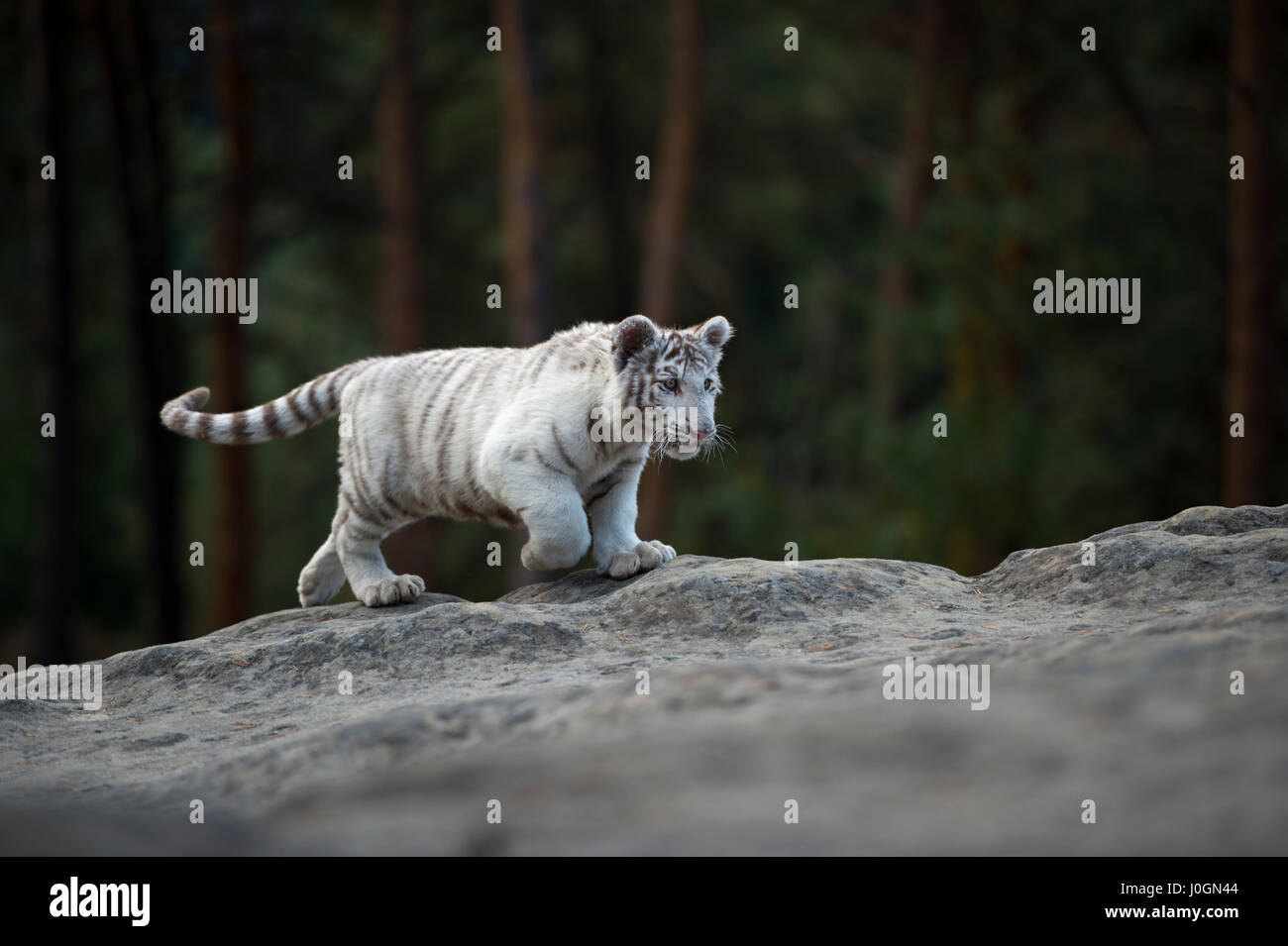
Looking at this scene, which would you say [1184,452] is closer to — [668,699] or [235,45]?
[235,45]

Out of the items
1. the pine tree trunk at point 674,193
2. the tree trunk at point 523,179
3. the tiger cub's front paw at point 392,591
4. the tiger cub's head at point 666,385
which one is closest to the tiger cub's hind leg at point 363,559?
the tiger cub's front paw at point 392,591

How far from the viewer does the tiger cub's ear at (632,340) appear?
5234 millimetres

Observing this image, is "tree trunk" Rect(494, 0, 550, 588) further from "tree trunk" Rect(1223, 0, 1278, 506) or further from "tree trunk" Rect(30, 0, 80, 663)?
"tree trunk" Rect(1223, 0, 1278, 506)

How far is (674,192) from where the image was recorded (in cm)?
1557

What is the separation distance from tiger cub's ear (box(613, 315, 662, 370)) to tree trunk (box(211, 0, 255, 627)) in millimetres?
8328

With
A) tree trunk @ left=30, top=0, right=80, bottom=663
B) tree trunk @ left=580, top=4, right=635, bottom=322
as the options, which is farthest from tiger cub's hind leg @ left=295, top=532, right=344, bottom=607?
tree trunk @ left=580, top=4, right=635, bottom=322

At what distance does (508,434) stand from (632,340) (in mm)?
629

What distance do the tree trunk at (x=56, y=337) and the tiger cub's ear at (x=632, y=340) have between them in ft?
24.6

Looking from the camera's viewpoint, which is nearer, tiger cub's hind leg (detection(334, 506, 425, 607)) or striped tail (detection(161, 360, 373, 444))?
tiger cub's hind leg (detection(334, 506, 425, 607))

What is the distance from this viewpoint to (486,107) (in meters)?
18.0

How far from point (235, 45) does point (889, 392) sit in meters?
7.60

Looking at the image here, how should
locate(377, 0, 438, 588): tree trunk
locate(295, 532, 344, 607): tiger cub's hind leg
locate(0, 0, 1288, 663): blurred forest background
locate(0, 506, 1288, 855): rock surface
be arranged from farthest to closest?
1. locate(377, 0, 438, 588): tree trunk
2. locate(0, 0, 1288, 663): blurred forest background
3. locate(295, 532, 344, 607): tiger cub's hind leg
4. locate(0, 506, 1288, 855): rock surface

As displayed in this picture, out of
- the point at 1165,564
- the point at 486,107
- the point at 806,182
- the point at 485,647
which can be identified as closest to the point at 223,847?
the point at 485,647

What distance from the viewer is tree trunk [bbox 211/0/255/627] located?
42.2ft
